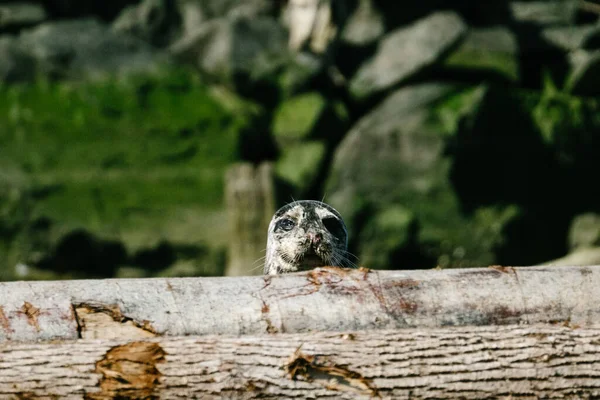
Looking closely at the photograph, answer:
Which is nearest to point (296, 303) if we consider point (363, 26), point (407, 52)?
point (407, 52)

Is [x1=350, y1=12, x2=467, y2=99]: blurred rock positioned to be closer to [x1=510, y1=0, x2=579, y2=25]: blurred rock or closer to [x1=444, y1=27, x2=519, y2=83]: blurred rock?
[x1=444, y1=27, x2=519, y2=83]: blurred rock

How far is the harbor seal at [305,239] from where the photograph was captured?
620 centimetres

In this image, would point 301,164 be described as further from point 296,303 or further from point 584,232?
point 296,303

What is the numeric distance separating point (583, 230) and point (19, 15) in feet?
24.9

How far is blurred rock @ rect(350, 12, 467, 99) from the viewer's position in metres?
13.3

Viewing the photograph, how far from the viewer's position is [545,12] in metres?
14.1

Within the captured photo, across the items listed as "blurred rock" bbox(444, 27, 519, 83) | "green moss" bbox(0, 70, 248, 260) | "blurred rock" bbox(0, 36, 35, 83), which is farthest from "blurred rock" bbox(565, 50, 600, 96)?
"blurred rock" bbox(0, 36, 35, 83)

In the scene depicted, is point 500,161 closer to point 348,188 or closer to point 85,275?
point 348,188

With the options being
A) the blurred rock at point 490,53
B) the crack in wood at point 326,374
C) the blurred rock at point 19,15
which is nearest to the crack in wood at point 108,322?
the crack in wood at point 326,374

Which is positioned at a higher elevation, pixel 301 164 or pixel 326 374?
pixel 301 164

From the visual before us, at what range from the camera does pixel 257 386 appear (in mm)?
4121

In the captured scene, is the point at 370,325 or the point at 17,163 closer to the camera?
the point at 370,325

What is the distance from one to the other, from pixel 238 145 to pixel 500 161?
3.22m

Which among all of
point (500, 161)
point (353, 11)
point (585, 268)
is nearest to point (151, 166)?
point (353, 11)
